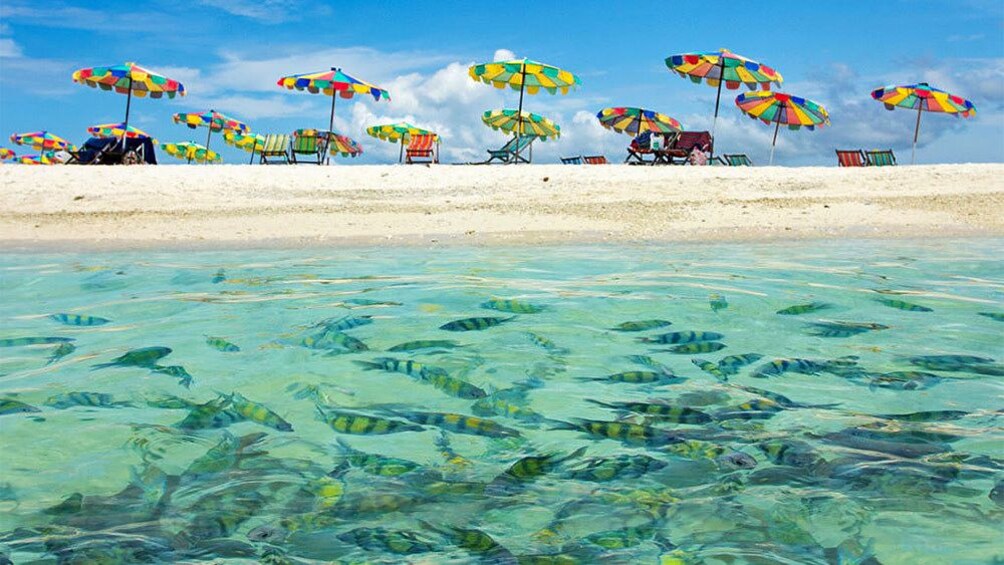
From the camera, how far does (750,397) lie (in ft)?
11.0

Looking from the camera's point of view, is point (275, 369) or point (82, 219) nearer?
point (275, 369)

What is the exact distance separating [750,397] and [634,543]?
1389 mm

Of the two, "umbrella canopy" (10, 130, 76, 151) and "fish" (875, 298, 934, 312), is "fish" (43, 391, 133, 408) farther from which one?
"umbrella canopy" (10, 130, 76, 151)

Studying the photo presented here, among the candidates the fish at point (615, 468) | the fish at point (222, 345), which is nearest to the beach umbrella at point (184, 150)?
the fish at point (222, 345)

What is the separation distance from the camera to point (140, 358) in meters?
4.02

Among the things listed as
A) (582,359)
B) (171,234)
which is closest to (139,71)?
(171,234)

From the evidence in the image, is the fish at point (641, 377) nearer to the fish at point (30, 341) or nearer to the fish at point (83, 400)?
the fish at point (83, 400)

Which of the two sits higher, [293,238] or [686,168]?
[686,168]

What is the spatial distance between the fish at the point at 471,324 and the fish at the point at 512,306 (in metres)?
0.33

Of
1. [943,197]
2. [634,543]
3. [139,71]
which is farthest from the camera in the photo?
[139,71]

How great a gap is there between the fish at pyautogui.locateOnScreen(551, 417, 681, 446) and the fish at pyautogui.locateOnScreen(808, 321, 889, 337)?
6.85 ft

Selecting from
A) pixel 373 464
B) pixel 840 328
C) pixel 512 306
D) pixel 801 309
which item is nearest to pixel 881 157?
pixel 801 309

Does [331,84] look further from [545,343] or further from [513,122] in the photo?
[545,343]

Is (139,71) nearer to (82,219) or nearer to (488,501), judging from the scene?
(82,219)
